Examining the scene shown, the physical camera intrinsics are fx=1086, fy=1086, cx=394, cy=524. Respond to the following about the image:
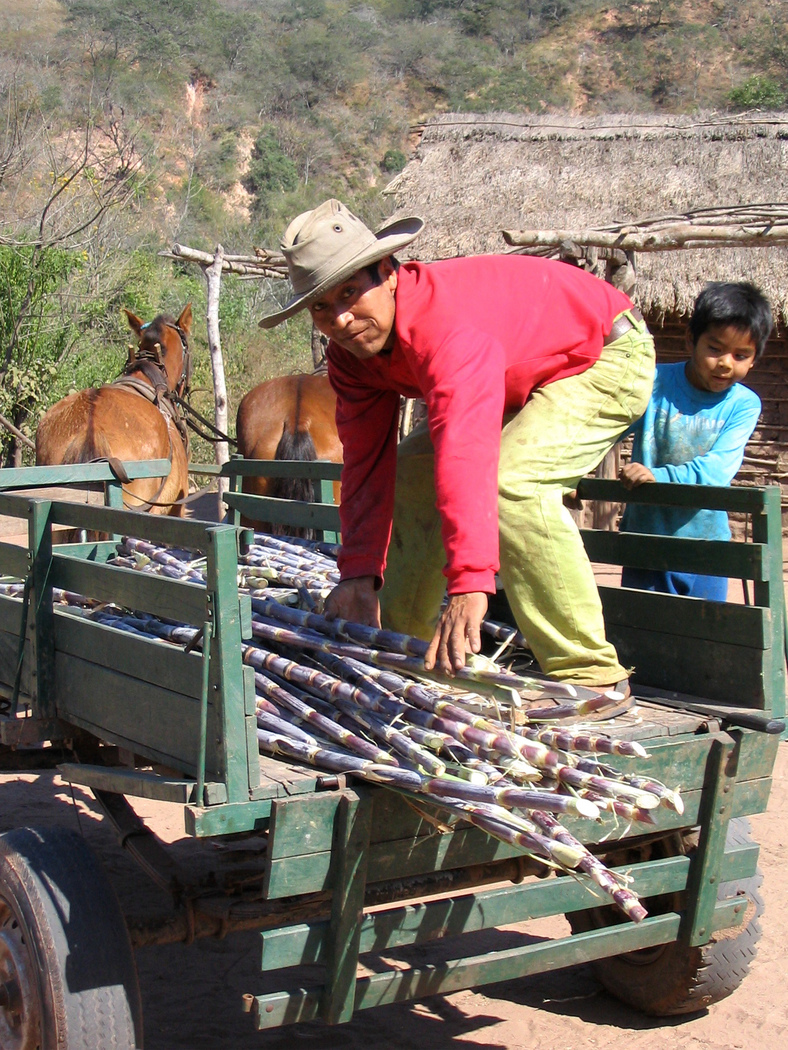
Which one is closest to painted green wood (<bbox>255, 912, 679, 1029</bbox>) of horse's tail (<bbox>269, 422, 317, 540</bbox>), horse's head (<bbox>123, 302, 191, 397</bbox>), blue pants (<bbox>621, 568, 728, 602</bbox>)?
blue pants (<bbox>621, 568, 728, 602</bbox>)

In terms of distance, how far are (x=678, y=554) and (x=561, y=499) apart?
43cm

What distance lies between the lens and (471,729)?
226 cm

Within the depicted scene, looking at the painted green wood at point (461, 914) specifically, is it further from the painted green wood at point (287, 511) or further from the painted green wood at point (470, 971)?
the painted green wood at point (287, 511)

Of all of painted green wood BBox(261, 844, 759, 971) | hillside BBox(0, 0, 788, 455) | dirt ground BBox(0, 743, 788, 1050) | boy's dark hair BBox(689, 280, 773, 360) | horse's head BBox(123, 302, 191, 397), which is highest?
hillside BBox(0, 0, 788, 455)

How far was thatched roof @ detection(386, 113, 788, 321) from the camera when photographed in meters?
10.9

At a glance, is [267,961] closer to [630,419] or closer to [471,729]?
[471,729]

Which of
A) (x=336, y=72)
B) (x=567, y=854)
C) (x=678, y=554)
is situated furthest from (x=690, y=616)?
(x=336, y=72)

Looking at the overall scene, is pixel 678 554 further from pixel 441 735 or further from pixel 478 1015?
pixel 478 1015

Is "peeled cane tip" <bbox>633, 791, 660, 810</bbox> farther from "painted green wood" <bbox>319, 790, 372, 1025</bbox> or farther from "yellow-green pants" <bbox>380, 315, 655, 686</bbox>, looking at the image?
"yellow-green pants" <bbox>380, 315, 655, 686</bbox>

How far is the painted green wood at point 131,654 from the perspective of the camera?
88.4 inches

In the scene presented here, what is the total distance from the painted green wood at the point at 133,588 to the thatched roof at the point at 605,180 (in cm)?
852

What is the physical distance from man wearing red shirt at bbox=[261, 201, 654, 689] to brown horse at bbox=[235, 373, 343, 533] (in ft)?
13.0

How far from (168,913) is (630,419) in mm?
1793

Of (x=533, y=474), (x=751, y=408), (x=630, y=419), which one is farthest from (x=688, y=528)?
(x=533, y=474)
